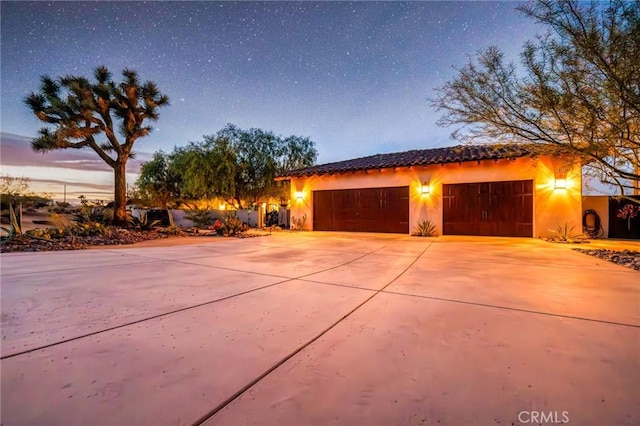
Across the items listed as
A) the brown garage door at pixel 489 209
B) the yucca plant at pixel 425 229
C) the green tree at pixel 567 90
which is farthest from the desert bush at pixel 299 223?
the green tree at pixel 567 90

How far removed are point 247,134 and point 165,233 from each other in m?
11.1

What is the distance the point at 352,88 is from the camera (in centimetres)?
1309

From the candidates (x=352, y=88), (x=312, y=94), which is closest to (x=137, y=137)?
(x=312, y=94)

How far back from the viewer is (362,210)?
12578 millimetres

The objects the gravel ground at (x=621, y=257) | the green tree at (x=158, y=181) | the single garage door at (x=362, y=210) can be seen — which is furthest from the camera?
the green tree at (x=158, y=181)

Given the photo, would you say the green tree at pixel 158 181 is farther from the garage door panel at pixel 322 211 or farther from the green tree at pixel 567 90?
the green tree at pixel 567 90

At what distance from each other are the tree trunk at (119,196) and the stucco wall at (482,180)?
7.65 meters

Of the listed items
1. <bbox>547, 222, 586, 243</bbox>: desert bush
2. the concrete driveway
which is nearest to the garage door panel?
<bbox>547, 222, 586, 243</bbox>: desert bush

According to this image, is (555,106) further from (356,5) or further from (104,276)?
(104,276)

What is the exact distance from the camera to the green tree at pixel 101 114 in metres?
10.1

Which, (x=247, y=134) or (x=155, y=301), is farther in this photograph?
(x=247, y=134)

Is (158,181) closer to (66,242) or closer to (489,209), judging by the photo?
(66,242)

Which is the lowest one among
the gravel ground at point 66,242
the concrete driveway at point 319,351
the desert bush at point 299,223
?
the concrete driveway at point 319,351

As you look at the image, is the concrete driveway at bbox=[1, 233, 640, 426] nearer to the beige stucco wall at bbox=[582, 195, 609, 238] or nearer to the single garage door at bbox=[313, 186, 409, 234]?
the single garage door at bbox=[313, 186, 409, 234]
